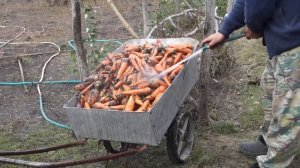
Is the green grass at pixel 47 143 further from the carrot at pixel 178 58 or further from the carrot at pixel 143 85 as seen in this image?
the carrot at pixel 178 58

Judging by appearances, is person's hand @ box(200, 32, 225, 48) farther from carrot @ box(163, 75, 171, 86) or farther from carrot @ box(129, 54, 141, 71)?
carrot @ box(129, 54, 141, 71)

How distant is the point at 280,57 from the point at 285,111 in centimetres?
42

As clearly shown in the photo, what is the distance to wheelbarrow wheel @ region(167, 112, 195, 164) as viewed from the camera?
3.55 meters

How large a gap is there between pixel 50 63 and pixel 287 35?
15.3 feet

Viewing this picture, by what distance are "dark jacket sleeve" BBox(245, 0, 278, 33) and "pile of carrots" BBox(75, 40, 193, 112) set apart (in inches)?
31.0

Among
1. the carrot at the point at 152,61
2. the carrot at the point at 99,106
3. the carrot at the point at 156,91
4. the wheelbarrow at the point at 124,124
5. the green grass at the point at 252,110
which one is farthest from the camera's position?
the green grass at the point at 252,110

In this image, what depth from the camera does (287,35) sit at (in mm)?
2914

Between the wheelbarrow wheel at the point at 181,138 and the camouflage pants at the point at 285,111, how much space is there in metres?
0.79

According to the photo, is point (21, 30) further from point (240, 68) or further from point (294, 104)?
point (294, 104)

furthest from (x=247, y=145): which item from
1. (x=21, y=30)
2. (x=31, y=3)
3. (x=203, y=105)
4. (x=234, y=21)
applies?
(x=31, y=3)

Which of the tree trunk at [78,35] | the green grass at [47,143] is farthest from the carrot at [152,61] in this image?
the green grass at [47,143]

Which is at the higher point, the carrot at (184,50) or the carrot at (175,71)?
the carrot at (184,50)

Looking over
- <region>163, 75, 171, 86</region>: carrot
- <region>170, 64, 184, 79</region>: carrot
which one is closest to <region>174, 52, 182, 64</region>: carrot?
<region>170, 64, 184, 79</region>: carrot

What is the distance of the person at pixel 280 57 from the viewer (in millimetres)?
2863
